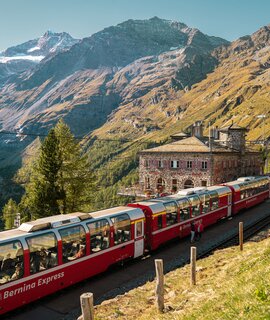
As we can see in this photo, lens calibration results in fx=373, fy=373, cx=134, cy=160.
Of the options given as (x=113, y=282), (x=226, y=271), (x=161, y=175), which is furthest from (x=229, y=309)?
(x=161, y=175)

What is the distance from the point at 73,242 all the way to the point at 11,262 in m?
3.89

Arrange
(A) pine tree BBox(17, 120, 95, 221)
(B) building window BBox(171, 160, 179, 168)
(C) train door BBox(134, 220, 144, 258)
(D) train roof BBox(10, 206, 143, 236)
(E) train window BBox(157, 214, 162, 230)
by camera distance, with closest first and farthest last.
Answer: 1. (D) train roof BBox(10, 206, 143, 236)
2. (C) train door BBox(134, 220, 144, 258)
3. (E) train window BBox(157, 214, 162, 230)
4. (A) pine tree BBox(17, 120, 95, 221)
5. (B) building window BBox(171, 160, 179, 168)

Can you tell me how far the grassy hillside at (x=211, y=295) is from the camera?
9.67 metres

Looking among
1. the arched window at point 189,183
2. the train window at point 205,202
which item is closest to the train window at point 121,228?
the train window at point 205,202

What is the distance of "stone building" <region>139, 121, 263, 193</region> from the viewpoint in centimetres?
6316

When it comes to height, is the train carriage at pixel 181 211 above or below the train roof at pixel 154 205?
below

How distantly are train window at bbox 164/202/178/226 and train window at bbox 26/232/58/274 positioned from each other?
36.5 feet

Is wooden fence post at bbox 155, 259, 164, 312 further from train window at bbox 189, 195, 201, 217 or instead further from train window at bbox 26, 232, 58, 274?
train window at bbox 189, 195, 201, 217

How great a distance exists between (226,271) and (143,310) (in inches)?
177

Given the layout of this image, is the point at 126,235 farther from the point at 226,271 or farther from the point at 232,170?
the point at 232,170

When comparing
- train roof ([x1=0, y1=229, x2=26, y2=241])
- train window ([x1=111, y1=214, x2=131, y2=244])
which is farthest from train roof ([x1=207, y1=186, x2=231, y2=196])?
train roof ([x1=0, y1=229, x2=26, y2=241])

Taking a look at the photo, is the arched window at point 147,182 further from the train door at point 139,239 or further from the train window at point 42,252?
the train window at point 42,252

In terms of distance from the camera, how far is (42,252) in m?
17.7

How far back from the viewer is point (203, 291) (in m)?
14.9
